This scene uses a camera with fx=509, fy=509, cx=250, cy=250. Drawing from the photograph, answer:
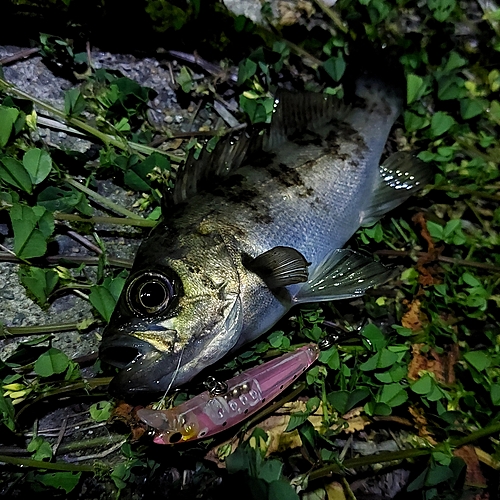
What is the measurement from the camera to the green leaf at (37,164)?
6.57ft

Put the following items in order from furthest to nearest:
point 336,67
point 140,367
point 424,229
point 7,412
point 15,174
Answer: point 336,67
point 424,229
point 15,174
point 7,412
point 140,367

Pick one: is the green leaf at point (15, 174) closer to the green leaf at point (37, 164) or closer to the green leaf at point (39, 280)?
the green leaf at point (37, 164)

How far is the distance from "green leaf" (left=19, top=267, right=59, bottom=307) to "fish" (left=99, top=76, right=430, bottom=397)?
0.38m

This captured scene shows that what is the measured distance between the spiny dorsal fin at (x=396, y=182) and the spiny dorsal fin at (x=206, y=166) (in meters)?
0.61

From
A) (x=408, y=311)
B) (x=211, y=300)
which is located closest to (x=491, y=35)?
(x=408, y=311)

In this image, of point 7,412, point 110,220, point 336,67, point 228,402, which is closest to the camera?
point 7,412

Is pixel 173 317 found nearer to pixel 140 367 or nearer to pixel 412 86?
pixel 140 367

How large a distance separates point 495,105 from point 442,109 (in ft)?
0.92

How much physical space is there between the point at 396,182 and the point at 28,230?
1.56 meters

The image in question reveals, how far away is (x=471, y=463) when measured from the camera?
202 cm

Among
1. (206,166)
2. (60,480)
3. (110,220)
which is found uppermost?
(206,166)

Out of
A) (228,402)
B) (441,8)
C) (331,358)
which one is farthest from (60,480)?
(441,8)

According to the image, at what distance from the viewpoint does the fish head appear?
1.63m

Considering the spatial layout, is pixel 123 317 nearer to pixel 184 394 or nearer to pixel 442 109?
pixel 184 394
